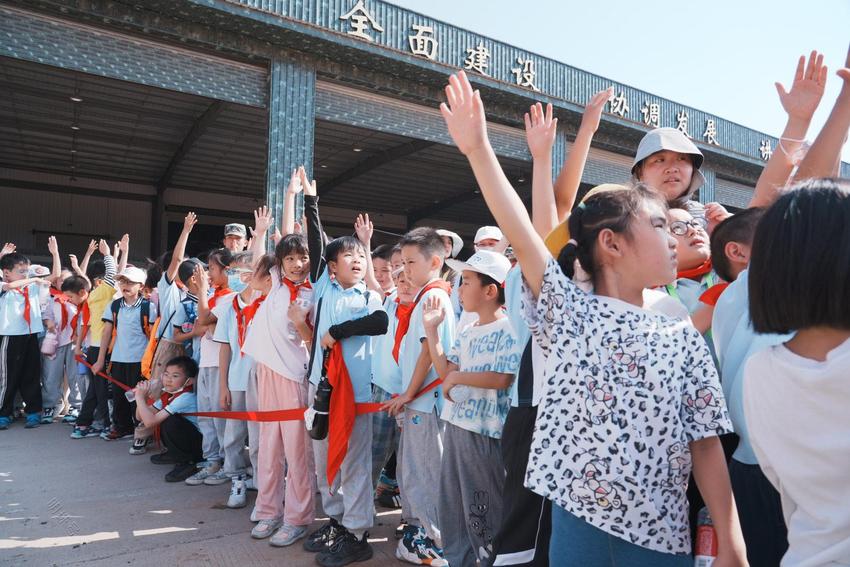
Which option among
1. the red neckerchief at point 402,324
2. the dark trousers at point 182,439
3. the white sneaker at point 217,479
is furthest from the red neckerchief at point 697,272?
the dark trousers at point 182,439

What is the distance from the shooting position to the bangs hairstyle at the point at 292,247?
344 centimetres

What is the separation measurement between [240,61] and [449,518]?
728 cm

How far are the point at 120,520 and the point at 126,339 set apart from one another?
2.67m

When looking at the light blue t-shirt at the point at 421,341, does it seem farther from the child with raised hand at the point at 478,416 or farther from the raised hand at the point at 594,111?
the raised hand at the point at 594,111

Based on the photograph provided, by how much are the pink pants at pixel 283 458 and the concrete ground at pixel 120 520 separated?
19 centimetres

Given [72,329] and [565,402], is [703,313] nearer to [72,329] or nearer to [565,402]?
[565,402]

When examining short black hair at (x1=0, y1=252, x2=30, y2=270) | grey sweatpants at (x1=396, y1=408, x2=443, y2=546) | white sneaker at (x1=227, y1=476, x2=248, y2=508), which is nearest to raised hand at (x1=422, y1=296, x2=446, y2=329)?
grey sweatpants at (x1=396, y1=408, x2=443, y2=546)

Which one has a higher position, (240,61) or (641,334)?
(240,61)

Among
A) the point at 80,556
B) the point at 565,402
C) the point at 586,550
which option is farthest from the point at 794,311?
the point at 80,556

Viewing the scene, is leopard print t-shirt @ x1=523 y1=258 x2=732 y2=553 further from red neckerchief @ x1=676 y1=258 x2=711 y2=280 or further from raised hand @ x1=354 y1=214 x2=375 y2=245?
raised hand @ x1=354 y1=214 x2=375 y2=245

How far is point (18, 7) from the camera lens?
21.6 feet

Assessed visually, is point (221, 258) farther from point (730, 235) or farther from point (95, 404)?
point (730, 235)

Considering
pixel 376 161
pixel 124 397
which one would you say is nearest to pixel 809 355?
pixel 124 397

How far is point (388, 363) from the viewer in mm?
3502
